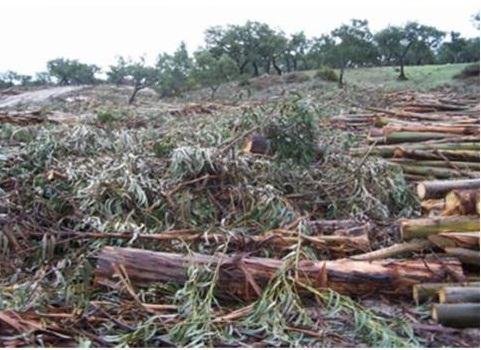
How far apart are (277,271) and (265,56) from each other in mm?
17025

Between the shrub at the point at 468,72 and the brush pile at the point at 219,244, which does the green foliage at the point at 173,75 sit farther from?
the brush pile at the point at 219,244

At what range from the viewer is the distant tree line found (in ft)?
49.1

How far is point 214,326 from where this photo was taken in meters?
2.58

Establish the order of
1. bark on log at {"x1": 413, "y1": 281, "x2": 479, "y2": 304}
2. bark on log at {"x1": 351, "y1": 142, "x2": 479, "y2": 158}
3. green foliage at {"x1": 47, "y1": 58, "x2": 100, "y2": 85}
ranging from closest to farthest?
bark on log at {"x1": 413, "y1": 281, "x2": 479, "y2": 304}
bark on log at {"x1": 351, "y1": 142, "x2": 479, "y2": 158}
green foliage at {"x1": 47, "y1": 58, "x2": 100, "y2": 85}

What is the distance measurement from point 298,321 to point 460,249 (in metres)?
0.92

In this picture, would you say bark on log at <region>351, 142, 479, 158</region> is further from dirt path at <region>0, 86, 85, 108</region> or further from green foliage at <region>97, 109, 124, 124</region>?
dirt path at <region>0, 86, 85, 108</region>

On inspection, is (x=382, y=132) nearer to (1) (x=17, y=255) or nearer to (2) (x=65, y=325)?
(1) (x=17, y=255)

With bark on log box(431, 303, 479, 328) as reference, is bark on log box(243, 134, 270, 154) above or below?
above

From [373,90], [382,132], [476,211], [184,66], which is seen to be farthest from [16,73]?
[476,211]

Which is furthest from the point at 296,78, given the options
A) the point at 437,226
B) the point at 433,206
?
the point at 437,226

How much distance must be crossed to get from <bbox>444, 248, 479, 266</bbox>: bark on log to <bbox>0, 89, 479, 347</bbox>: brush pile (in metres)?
0.04

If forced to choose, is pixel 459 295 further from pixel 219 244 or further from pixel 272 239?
pixel 219 244

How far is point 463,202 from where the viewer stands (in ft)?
10.6

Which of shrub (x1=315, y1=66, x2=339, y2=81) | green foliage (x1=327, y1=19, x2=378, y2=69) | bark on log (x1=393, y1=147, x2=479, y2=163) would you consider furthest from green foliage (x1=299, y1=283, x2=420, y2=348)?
green foliage (x1=327, y1=19, x2=378, y2=69)
